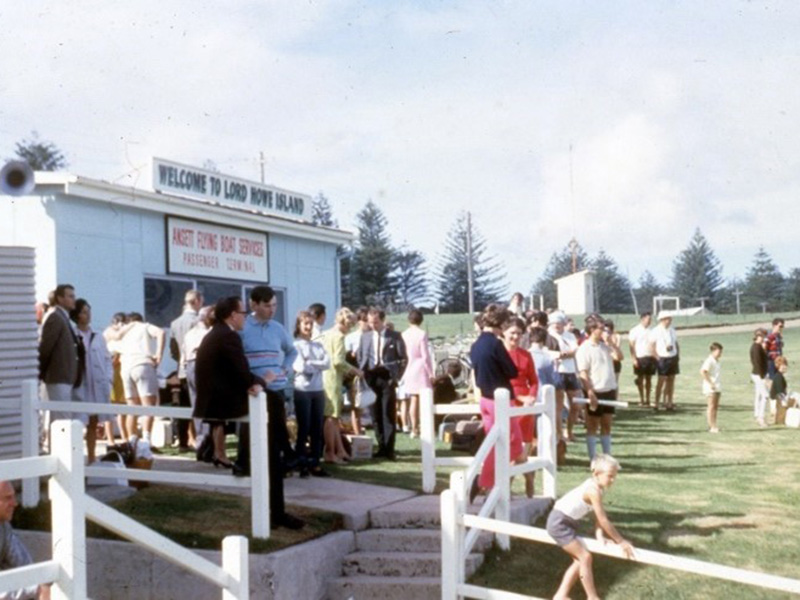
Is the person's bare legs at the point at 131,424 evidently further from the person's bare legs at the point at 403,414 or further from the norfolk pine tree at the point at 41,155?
the norfolk pine tree at the point at 41,155

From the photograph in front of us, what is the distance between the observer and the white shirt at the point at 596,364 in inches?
504

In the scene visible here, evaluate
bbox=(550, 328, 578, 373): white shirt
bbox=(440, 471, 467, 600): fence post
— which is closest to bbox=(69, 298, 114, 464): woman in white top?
bbox=(440, 471, 467, 600): fence post

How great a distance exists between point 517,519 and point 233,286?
10.9 meters

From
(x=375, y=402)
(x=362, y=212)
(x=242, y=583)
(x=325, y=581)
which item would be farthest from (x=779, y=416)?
(x=362, y=212)

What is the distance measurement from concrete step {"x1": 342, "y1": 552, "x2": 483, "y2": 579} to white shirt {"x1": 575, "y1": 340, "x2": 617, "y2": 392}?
457 cm

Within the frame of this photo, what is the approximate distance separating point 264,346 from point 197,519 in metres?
1.42

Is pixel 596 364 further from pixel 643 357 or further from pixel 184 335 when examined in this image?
pixel 643 357

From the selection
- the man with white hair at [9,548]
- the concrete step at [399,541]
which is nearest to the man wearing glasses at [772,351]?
the concrete step at [399,541]

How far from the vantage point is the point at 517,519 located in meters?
9.45

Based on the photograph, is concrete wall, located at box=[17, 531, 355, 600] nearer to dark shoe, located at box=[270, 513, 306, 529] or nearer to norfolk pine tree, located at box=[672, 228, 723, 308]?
dark shoe, located at box=[270, 513, 306, 529]

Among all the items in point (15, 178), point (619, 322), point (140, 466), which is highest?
point (15, 178)

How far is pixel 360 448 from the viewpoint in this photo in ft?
41.2

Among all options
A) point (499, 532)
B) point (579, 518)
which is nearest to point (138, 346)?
point (579, 518)

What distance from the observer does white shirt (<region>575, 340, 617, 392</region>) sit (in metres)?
12.8
